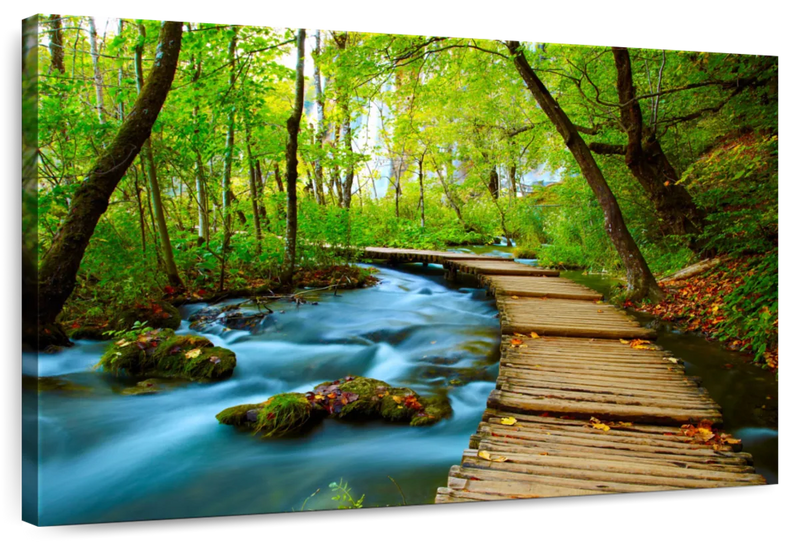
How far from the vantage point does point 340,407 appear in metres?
2.86

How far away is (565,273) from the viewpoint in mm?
7305

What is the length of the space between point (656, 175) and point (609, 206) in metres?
0.87

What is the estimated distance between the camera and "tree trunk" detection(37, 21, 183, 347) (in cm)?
207

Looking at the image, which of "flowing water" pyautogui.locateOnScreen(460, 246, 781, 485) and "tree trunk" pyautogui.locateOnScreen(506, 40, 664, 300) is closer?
"flowing water" pyautogui.locateOnScreen(460, 246, 781, 485)

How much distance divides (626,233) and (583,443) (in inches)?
128

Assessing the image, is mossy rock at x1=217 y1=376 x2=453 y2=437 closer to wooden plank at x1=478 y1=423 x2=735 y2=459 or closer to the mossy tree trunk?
wooden plank at x1=478 y1=423 x2=735 y2=459

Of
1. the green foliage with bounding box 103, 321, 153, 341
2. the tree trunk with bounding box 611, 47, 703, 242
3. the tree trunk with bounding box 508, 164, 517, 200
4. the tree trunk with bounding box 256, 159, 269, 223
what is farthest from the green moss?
the tree trunk with bounding box 508, 164, 517, 200

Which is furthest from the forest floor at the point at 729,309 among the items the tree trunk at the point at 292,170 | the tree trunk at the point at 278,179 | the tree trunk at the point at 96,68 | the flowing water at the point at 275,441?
the tree trunk at the point at 96,68

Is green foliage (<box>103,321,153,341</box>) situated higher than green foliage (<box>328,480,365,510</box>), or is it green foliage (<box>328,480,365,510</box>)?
green foliage (<box>103,321,153,341</box>)

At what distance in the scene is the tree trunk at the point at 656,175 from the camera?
4973 millimetres

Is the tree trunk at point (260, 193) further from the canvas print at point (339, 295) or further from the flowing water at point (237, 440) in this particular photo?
the flowing water at point (237, 440)

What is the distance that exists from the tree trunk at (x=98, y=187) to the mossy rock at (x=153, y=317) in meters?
0.46

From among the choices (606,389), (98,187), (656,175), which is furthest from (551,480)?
(656,175)

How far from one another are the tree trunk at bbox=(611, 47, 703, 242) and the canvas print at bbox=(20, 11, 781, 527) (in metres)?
0.02
